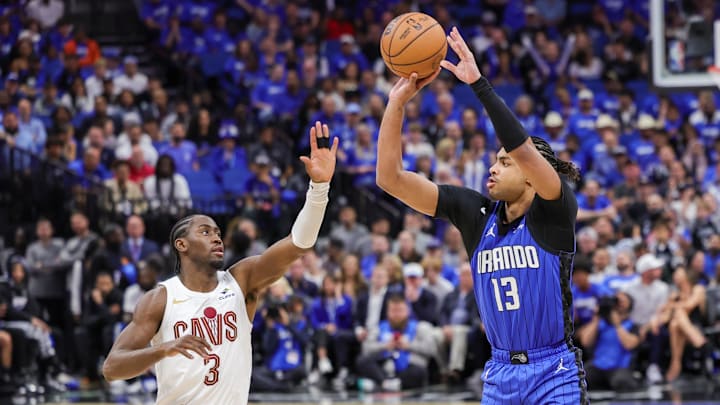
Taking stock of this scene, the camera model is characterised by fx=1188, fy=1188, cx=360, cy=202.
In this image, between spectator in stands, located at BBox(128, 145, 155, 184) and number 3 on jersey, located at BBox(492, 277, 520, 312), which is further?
spectator in stands, located at BBox(128, 145, 155, 184)

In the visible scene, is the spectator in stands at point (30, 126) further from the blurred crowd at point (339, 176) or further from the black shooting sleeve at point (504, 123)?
the black shooting sleeve at point (504, 123)

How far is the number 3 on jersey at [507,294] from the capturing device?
19.2ft

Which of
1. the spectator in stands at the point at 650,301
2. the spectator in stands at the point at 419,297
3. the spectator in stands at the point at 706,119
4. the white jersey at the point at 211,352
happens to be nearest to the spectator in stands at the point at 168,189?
the spectator in stands at the point at 419,297

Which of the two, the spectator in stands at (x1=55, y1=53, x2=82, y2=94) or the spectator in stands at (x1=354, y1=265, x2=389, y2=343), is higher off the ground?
the spectator in stands at (x1=55, y1=53, x2=82, y2=94)

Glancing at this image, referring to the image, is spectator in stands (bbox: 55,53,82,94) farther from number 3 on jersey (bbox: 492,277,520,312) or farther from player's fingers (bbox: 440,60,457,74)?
number 3 on jersey (bbox: 492,277,520,312)

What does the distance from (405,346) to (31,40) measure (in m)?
9.49

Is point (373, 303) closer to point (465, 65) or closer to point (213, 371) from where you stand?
point (213, 371)

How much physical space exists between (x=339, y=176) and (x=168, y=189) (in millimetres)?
2410

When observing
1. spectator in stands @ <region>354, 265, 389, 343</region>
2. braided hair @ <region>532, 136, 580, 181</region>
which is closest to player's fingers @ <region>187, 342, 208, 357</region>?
braided hair @ <region>532, 136, 580, 181</region>

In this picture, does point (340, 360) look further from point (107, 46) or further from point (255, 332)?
point (107, 46)

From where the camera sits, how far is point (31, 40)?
19750 mm

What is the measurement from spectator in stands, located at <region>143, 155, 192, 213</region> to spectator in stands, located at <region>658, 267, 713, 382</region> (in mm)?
6690

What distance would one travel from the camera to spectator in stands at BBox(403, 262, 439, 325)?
14111 millimetres

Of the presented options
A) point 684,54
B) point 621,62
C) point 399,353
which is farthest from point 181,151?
point 684,54
